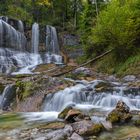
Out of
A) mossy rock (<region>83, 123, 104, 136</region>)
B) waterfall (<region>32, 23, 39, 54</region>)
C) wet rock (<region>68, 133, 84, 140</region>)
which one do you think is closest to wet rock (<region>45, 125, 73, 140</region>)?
wet rock (<region>68, 133, 84, 140</region>)

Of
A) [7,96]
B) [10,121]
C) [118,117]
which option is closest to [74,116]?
[118,117]

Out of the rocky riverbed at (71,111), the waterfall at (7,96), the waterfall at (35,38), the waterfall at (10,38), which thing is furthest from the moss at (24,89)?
the waterfall at (35,38)

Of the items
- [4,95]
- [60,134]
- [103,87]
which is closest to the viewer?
[60,134]

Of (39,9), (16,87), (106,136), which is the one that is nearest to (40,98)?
(16,87)

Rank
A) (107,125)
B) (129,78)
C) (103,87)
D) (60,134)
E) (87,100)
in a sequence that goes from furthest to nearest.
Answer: (129,78) < (103,87) < (87,100) < (107,125) < (60,134)

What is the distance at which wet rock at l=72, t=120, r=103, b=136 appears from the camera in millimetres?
8570

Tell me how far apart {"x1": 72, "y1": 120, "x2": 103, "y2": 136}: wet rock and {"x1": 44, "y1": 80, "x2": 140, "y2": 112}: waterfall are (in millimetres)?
4089

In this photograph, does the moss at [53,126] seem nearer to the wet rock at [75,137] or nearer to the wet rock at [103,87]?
the wet rock at [75,137]

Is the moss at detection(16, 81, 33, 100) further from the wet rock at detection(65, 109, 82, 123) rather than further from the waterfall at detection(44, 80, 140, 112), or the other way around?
the wet rock at detection(65, 109, 82, 123)

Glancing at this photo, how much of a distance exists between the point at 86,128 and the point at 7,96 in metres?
7.84

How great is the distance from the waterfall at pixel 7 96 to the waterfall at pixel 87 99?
2.07m

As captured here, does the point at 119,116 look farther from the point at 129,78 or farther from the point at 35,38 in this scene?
the point at 35,38

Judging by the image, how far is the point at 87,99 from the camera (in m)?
14.2

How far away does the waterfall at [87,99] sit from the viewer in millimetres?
13517
